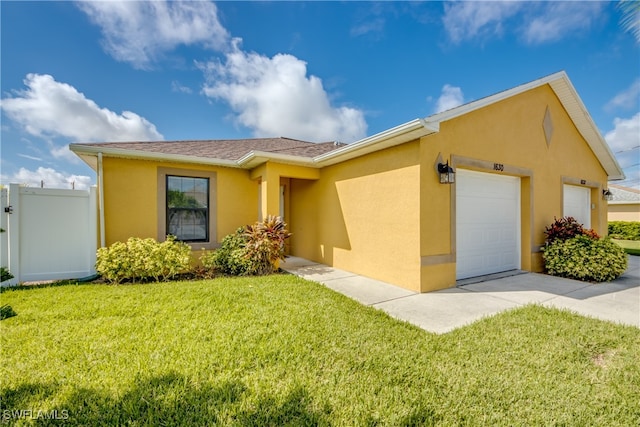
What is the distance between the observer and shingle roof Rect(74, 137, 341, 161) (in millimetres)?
7668

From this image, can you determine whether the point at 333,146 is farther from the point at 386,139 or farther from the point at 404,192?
the point at 404,192

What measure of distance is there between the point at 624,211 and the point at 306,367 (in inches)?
1175

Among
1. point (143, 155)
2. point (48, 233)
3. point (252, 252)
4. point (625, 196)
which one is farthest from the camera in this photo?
point (625, 196)

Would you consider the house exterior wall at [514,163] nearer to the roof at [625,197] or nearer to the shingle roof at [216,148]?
the shingle roof at [216,148]

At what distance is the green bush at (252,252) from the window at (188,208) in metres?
0.93

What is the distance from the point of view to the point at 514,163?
7277mm

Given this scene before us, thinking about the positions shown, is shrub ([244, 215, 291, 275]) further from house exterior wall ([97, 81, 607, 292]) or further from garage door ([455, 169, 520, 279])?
garage door ([455, 169, 520, 279])

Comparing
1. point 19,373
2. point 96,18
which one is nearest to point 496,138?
point 19,373

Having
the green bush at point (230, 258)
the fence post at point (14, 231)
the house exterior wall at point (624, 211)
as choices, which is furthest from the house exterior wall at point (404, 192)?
the house exterior wall at point (624, 211)

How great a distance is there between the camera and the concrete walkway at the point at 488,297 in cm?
442

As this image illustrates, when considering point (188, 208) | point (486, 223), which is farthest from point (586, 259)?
point (188, 208)

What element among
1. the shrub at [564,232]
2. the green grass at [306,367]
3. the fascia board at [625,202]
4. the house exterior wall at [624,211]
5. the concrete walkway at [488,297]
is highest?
the fascia board at [625,202]

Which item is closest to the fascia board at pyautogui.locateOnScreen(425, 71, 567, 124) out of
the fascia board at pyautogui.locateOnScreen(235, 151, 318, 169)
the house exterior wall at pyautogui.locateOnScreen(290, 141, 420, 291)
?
the house exterior wall at pyautogui.locateOnScreen(290, 141, 420, 291)

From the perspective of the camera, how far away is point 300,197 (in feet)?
32.9
